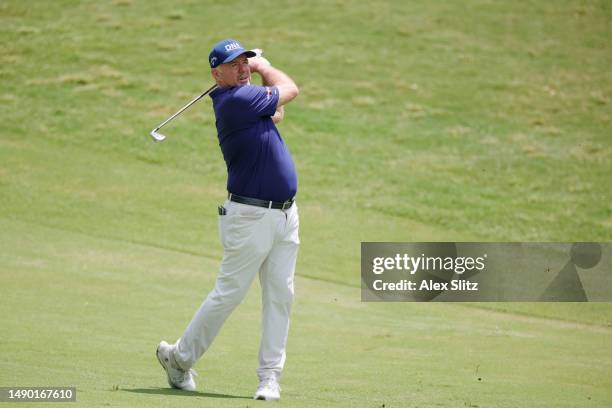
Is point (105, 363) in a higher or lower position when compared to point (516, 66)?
higher

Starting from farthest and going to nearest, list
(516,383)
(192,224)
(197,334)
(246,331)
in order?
1. (192,224)
2. (246,331)
3. (516,383)
4. (197,334)

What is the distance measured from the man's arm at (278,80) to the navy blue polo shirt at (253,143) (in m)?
0.08

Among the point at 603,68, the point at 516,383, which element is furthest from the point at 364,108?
the point at 516,383

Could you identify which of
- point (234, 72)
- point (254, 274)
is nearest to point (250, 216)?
point (254, 274)

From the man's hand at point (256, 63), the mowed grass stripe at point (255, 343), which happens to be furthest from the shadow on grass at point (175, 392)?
the man's hand at point (256, 63)

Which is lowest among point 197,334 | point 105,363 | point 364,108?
point 364,108

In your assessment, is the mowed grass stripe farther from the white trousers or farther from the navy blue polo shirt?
the navy blue polo shirt

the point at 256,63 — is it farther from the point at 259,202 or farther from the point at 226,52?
the point at 259,202

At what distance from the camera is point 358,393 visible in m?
6.08

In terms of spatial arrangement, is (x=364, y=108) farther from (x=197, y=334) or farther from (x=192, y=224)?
(x=197, y=334)

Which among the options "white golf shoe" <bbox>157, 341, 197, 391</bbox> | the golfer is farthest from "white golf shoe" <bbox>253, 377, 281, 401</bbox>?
"white golf shoe" <bbox>157, 341, 197, 391</bbox>

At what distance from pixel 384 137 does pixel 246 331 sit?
10.8 meters

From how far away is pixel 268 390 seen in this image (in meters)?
5.70

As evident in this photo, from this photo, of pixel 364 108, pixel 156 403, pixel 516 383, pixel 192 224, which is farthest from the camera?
pixel 364 108
